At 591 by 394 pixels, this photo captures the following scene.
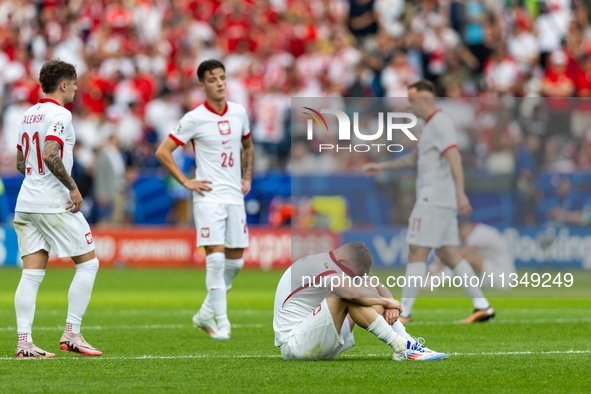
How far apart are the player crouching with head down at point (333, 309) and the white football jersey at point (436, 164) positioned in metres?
3.32

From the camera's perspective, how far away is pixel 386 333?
7.12 m

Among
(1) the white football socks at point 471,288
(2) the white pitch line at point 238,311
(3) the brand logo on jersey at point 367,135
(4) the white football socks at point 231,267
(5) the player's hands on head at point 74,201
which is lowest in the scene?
(2) the white pitch line at point 238,311

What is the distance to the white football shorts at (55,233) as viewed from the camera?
790 cm

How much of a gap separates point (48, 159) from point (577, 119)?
1330 cm

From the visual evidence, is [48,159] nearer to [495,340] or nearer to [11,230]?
[495,340]

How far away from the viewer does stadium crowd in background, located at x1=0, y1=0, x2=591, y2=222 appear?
728 inches

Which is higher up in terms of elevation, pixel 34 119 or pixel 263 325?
pixel 34 119

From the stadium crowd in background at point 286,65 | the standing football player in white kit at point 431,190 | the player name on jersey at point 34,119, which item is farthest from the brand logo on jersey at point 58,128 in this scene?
the stadium crowd in background at point 286,65

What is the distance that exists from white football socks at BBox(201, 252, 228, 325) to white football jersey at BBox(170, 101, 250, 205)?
2.01 feet

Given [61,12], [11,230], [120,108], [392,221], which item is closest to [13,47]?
[61,12]

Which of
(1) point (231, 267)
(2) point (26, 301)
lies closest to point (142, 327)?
(1) point (231, 267)

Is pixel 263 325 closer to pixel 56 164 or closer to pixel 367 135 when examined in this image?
pixel 56 164

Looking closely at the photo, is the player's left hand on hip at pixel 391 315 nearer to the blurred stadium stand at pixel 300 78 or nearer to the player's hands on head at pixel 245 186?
the player's hands on head at pixel 245 186

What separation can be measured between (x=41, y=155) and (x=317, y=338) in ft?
9.26
